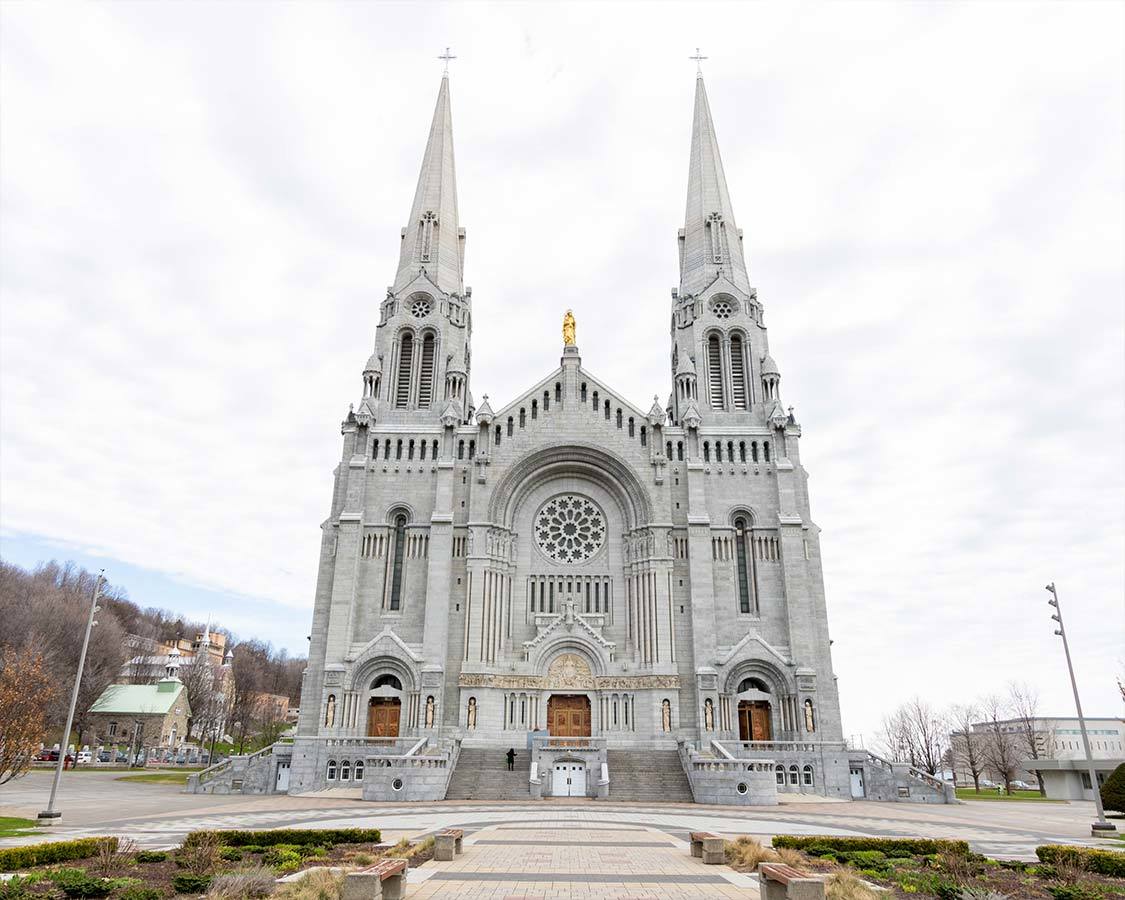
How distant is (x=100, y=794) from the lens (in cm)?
3662

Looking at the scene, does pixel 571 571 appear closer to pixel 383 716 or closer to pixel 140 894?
pixel 383 716

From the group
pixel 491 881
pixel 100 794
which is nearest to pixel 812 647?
pixel 491 881

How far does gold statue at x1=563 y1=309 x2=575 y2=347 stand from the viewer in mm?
50938

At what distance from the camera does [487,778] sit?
3678 centimetres

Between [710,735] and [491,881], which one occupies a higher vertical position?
[710,735]

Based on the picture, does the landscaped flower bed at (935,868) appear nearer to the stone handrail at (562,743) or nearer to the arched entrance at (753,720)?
the stone handrail at (562,743)

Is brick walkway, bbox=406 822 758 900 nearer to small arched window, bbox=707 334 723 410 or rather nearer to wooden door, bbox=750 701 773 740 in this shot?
wooden door, bbox=750 701 773 740

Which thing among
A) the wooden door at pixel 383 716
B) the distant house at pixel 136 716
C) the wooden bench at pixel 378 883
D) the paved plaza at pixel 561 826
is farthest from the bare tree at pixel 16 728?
the distant house at pixel 136 716

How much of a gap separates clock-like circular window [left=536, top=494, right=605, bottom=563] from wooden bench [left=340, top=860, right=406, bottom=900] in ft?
118

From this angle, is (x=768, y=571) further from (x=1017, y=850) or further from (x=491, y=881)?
(x=491, y=881)

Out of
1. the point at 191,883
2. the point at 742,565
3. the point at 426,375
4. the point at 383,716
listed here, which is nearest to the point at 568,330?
the point at 426,375

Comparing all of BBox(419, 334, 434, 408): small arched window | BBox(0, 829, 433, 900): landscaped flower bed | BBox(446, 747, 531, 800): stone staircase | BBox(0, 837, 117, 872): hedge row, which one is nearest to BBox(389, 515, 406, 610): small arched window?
BBox(419, 334, 434, 408): small arched window

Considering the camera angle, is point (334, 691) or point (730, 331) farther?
point (730, 331)

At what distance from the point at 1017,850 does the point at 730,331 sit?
123 ft
